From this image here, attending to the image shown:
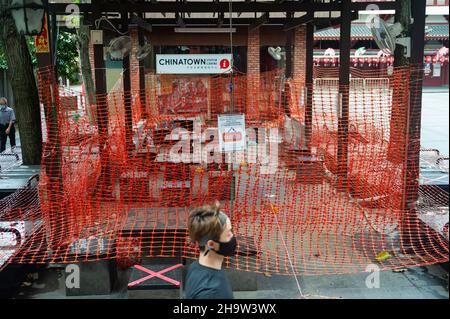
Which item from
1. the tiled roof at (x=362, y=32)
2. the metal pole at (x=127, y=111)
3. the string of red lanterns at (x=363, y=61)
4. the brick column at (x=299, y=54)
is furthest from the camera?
the string of red lanterns at (x=363, y=61)

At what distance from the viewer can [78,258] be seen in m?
5.90

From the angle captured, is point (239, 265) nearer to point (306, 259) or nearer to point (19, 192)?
point (306, 259)

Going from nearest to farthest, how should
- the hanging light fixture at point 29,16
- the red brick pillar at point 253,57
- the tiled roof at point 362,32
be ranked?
the hanging light fixture at point 29,16, the red brick pillar at point 253,57, the tiled roof at point 362,32

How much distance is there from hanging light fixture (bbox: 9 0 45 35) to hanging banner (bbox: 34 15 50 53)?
176mm

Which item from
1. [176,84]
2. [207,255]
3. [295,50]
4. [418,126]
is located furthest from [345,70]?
[295,50]

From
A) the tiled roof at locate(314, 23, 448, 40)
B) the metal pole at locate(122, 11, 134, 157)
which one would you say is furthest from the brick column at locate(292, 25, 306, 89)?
the tiled roof at locate(314, 23, 448, 40)

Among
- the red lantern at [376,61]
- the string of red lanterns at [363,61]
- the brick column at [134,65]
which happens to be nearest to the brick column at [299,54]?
the brick column at [134,65]

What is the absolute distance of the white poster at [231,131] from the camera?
7125 millimetres

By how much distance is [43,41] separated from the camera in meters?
6.64

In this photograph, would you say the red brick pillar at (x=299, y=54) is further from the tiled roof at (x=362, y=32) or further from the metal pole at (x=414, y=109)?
the metal pole at (x=414, y=109)

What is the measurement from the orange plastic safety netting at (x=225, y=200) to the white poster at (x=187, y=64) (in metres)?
1.94

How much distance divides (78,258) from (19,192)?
11.4 ft

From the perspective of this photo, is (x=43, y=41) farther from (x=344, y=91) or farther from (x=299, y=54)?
(x=299, y=54)

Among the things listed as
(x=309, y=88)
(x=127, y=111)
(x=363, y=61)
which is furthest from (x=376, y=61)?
(x=127, y=111)
